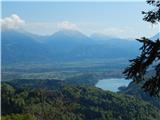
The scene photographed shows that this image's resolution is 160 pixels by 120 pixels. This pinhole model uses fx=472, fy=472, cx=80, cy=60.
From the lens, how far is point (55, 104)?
446 ft

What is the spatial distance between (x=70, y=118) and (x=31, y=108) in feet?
37.9

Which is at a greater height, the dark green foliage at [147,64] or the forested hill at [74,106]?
the dark green foliage at [147,64]

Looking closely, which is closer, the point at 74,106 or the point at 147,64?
the point at 147,64

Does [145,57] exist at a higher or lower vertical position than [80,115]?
higher

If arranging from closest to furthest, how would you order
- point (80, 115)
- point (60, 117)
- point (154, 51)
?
point (154, 51)
point (60, 117)
point (80, 115)

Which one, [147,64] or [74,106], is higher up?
[147,64]

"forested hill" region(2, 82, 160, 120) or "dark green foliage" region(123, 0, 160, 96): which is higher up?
"dark green foliage" region(123, 0, 160, 96)

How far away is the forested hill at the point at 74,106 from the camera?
12714 cm

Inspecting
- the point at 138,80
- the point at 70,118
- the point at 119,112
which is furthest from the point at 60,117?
the point at 138,80

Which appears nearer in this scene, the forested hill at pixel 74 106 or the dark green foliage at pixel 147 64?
the dark green foliage at pixel 147 64

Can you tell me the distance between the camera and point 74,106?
141 meters

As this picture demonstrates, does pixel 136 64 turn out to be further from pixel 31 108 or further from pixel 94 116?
pixel 94 116

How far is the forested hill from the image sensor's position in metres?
127

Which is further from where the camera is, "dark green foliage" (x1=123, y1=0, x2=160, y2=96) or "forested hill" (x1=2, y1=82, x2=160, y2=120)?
"forested hill" (x1=2, y1=82, x2=160, y2=120)
